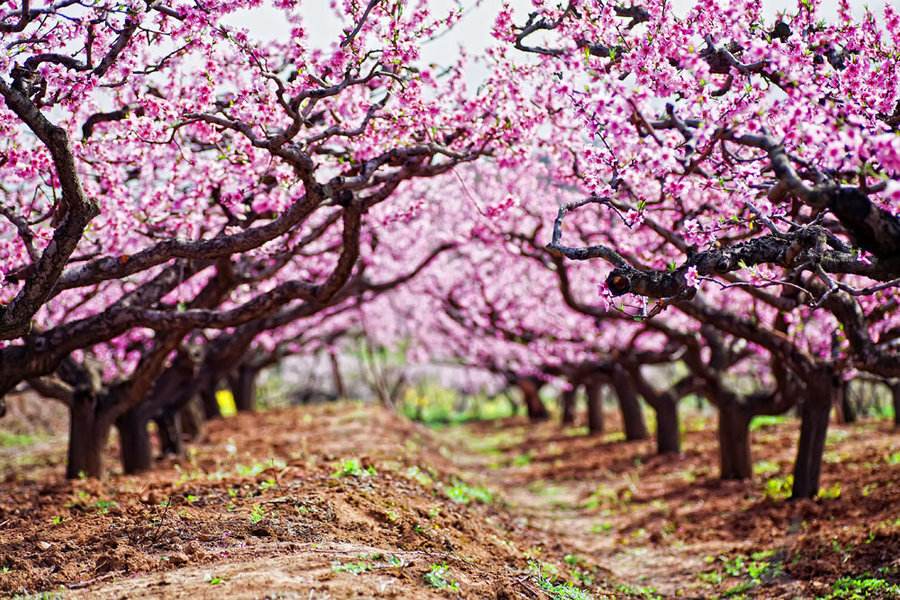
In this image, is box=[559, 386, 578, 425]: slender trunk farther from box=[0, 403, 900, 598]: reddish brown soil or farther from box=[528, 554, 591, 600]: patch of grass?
box=[528, 554, 591, 600]: patch of grass

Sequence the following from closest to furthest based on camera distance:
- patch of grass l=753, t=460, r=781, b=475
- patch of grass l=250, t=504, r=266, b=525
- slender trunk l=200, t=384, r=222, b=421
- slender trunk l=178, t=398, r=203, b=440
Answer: patch of grass l=250, t=504, r=266, b=525 → patch of grass l=753, t=460, r=781, b=475 → slender trunk l=178, t=398, r=203, b=440 → slender trunk l=200, t=384, r=222, b=421

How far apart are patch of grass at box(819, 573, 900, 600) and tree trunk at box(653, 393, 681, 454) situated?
12044mm

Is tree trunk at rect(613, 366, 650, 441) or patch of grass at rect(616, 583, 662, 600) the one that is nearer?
patch of grass at rect(616, 583, 662, 600)

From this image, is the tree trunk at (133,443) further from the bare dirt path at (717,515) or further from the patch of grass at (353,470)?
the bare dirt path at (717,515)

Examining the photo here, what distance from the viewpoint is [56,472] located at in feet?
52.2

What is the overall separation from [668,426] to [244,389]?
16757 millimetres

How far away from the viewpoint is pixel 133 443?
14.9 meters

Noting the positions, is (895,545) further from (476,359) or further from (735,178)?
(476,359)

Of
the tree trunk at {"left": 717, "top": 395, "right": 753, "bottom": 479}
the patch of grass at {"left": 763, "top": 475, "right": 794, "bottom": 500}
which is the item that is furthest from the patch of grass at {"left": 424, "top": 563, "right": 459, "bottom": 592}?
the tree trunk at {"left": 717, "top": 395, "right": 753, "bottom": 479}

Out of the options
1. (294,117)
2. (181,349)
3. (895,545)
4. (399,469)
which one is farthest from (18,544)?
(895,545)

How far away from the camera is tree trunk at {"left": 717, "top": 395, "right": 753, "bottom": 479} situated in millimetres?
15430

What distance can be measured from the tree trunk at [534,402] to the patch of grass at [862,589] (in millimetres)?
27836

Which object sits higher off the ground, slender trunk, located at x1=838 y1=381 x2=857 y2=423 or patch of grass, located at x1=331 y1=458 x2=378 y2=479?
patch of grass, located at x1=331 y1=458 x2=378 y2=479

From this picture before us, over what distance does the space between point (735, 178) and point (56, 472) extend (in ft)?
44.0
